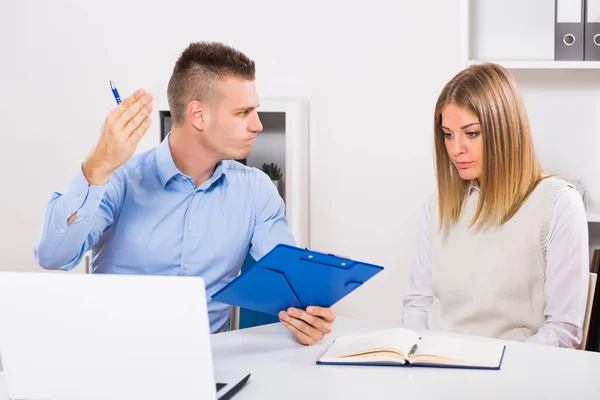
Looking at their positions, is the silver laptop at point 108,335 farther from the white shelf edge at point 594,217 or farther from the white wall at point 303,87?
the white wall at point 303,87

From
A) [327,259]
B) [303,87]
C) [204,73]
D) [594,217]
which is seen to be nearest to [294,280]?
[327,259]

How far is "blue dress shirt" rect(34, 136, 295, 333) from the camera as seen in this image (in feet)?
7.11

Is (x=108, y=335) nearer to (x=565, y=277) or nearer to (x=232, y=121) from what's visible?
(x=232, y=121)

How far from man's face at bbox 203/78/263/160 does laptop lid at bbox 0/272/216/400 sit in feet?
3.21

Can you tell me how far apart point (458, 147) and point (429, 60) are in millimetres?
990

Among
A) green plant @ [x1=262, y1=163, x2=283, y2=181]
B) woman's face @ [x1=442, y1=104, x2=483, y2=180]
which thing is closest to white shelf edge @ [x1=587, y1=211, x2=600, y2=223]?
woman's face @ [x1=442, y1=104, x2=483, y2=180]

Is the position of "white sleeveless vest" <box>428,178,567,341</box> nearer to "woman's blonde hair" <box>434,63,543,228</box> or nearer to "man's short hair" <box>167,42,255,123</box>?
"woman's blonde hair" <box>434,63,543,228</box>

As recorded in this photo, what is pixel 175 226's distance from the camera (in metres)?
2.19

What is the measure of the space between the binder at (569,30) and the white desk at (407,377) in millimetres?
1238

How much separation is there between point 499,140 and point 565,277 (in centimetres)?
38

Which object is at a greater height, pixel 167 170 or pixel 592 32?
pixel 592 32

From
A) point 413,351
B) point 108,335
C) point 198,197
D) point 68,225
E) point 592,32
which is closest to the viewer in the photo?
point 108,335

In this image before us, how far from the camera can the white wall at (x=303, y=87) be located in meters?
3.08

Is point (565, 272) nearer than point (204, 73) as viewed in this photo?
Yes
